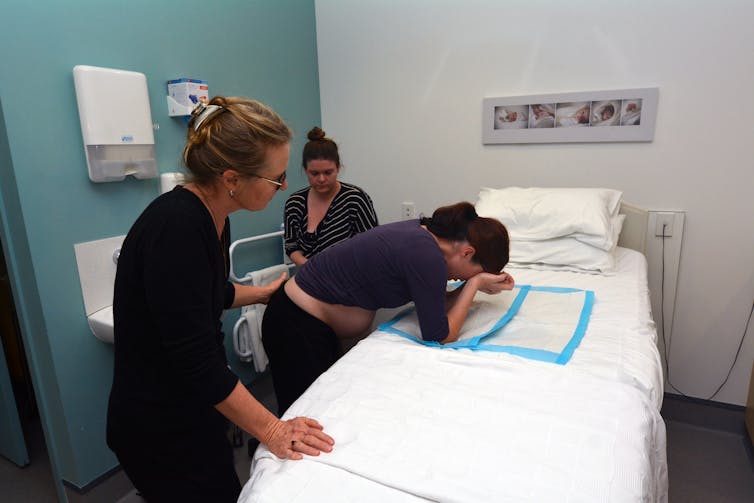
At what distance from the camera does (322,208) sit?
210 centimetres

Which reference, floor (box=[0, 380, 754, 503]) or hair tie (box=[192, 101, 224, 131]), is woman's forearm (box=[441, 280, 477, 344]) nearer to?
hair tie (box=[192, 101, 224, 131])

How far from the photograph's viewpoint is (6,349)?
2311 millimetres

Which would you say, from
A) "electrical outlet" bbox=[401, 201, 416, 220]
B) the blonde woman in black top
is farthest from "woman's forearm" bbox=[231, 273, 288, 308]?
"electrical outlet" bbox=[401, 201, 416, 220]

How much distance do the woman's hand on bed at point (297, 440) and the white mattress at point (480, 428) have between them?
2cm

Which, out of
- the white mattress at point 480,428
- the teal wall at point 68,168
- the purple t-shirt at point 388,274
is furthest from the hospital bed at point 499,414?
the teal wall at point 68,168

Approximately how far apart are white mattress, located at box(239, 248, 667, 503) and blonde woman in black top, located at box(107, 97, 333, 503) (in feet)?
0.27

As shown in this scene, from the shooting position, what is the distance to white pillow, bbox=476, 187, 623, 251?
198cm

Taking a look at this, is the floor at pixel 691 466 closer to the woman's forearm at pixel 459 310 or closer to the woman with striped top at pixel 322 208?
the woman with striped top at pixel 322 208

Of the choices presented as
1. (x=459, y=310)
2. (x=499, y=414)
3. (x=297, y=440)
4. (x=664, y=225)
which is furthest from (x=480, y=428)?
(x=664, y=225)

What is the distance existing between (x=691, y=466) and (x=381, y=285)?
161 cm

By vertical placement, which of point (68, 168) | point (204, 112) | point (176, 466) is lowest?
point (176, 466)

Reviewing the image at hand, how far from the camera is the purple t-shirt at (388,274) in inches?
52.1

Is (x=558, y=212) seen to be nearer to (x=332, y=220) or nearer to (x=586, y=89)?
(x=586, y=89)

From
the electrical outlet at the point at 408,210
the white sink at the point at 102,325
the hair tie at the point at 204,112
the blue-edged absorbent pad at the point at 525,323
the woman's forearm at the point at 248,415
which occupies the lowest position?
the white sink at the point at 102,325
